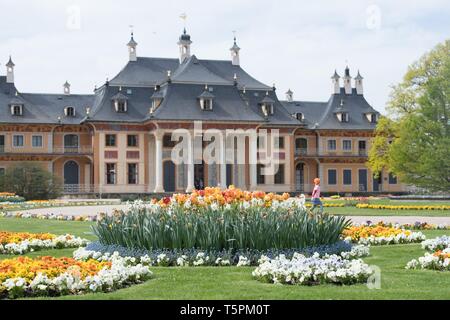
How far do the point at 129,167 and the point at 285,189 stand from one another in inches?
487

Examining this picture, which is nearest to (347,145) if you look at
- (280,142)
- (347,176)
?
(347,176)

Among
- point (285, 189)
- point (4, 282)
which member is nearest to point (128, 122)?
point (285, 189)

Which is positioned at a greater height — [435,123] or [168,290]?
[435,123]

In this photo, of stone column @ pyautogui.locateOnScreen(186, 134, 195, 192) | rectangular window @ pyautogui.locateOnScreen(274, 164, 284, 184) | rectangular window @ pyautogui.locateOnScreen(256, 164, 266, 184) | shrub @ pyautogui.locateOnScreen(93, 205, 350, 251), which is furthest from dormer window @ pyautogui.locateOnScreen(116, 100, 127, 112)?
shrub @ pyautogui.locateOnScreen(93, 205, 350, 251)

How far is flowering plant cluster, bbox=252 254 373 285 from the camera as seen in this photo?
1073 cm

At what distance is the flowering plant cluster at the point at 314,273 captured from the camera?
423 inches

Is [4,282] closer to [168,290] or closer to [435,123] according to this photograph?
[168,290]

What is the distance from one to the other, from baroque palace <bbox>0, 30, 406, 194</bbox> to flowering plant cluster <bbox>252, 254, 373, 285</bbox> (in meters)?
43.3

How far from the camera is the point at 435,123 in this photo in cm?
4312

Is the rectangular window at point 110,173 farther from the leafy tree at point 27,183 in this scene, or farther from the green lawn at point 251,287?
the green lawn at point 251,287

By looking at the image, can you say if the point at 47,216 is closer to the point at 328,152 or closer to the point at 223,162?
the point at 223,162

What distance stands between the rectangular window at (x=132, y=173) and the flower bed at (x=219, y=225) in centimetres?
4215

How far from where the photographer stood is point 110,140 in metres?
56.6

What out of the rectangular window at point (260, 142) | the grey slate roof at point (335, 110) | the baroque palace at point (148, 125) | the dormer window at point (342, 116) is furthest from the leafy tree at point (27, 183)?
the dormer window at point (342, 116)
